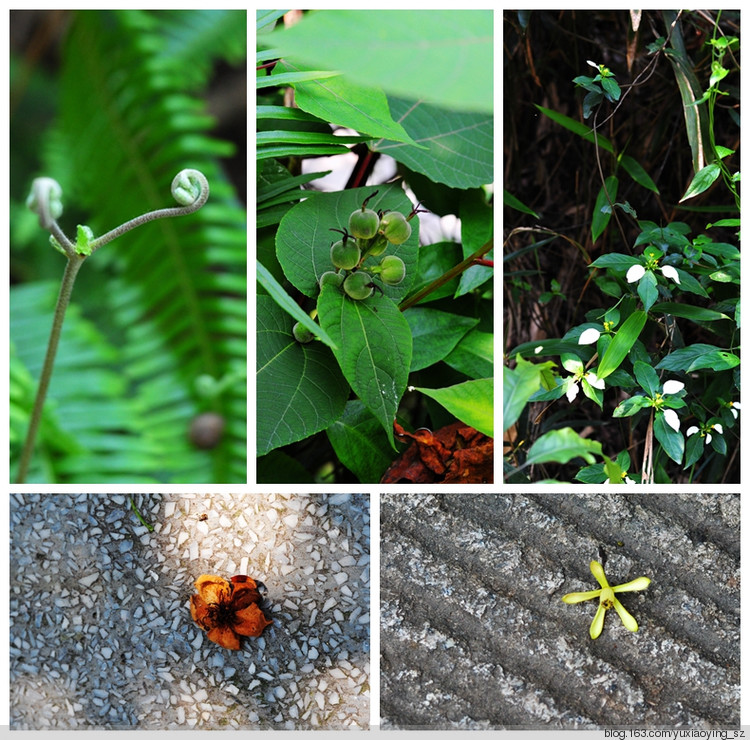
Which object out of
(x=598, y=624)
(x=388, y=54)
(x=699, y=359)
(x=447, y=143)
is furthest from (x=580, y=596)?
(x=388, y=54)

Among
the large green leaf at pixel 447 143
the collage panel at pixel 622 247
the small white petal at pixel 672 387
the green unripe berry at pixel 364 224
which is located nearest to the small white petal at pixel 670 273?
the collage panel at pixel 622 247

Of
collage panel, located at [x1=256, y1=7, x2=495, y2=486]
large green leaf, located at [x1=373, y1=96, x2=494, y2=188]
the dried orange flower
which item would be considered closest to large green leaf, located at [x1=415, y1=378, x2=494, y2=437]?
collage panel, located at [x1=256, y1=7, x2=495, y2=486]

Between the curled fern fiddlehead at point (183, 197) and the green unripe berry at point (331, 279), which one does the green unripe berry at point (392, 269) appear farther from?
the curled fern fiddlehead at point (183, 197)

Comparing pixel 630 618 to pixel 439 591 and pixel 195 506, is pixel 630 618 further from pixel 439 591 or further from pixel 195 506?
pixel 195 506

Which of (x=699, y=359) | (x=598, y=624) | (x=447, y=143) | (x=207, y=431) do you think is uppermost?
(x=447, y=143)

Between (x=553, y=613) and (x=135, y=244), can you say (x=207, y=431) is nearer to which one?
(x=135, y=244)

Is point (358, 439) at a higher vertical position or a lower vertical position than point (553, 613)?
higher

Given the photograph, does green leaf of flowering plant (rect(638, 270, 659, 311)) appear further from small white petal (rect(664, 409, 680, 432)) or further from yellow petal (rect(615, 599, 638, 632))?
yellow petal (rect(615, 599, 638, 632))
